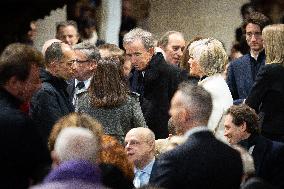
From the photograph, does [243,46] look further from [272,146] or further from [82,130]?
[82,130]

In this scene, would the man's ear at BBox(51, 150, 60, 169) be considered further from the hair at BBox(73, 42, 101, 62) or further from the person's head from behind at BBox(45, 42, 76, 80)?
the hair at BBox(73, 42, 101, 62)

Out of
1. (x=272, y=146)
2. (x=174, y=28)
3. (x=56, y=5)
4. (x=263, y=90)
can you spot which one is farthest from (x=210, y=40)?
(x=174, y=28)

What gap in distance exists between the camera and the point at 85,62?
970 centimetres

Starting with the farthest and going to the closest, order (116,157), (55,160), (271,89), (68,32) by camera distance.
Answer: (68,32) < (271,89) < (116,157) < (55,160)

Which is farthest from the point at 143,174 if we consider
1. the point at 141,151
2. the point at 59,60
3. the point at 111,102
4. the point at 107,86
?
the point at 59,60

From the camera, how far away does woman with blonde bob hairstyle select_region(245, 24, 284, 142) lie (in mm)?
9508

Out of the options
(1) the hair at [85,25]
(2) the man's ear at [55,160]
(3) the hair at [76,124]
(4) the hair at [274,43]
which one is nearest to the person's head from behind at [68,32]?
(1) the hair at [85,25]

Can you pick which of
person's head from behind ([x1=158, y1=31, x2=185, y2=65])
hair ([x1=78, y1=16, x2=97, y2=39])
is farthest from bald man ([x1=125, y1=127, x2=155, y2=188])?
hair ([x1=78, y1=16, x2=97, y2=39])

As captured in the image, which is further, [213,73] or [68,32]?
[68,32]

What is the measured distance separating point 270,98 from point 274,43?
1.52ft

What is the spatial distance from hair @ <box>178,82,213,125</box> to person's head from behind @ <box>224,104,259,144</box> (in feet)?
5.83

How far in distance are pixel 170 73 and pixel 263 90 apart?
1001mm

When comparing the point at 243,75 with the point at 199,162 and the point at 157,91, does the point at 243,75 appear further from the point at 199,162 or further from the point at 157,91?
the point at 199,162

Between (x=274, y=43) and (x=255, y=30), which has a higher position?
A: (x=274, y=43)
